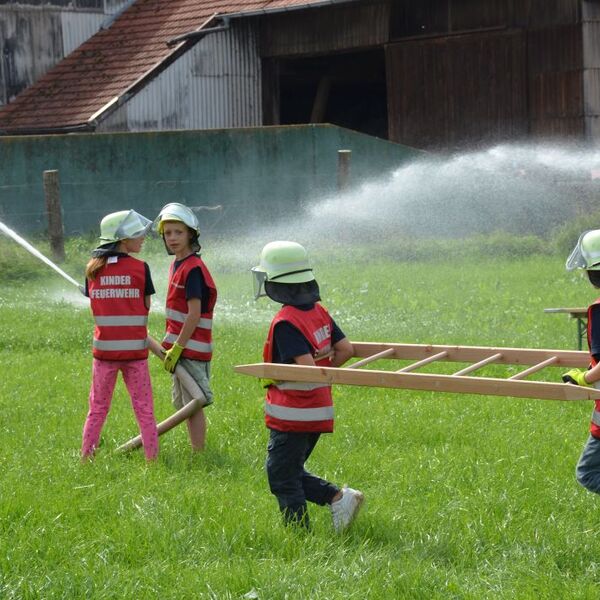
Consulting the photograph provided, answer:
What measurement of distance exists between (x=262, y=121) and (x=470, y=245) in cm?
873

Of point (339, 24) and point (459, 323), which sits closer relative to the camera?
point (459, 323)

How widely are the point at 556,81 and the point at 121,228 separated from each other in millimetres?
16013

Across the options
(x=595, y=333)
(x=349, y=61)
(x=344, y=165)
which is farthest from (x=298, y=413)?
(x=349, y=61)

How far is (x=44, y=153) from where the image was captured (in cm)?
1975

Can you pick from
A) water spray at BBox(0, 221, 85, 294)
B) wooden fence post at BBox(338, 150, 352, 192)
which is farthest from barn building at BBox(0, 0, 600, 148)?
water spray at BBox(0, 221, 85, 294)

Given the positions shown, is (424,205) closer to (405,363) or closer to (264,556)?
(405,363)

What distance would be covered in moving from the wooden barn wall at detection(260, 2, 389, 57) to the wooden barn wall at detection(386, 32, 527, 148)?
55cm

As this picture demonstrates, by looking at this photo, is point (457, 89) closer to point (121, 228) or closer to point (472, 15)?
point (472, 15)

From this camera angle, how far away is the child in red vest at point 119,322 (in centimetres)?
710

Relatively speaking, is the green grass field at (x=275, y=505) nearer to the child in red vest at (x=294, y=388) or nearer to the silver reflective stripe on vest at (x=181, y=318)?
the child in red vest at (x=294, y=388)

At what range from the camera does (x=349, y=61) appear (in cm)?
2777

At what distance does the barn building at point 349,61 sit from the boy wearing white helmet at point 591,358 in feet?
55.1

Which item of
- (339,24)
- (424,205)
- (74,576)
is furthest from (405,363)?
(339,24)

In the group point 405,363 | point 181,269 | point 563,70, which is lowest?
point 405,363
